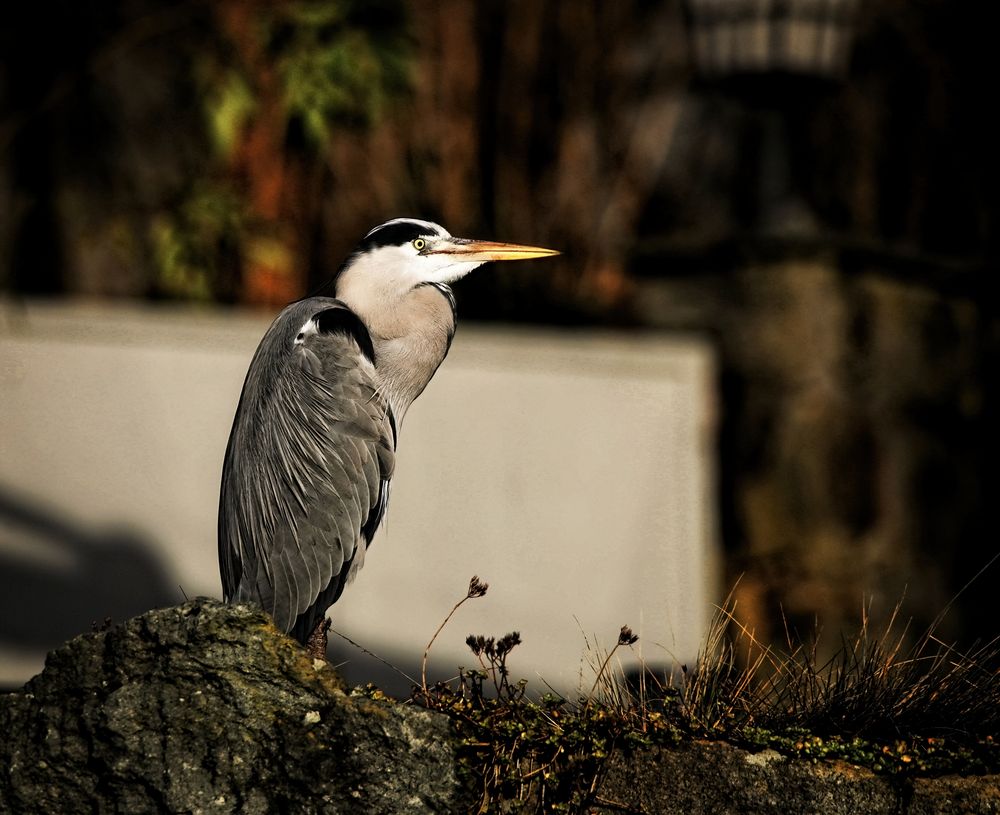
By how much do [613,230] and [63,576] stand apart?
298cm

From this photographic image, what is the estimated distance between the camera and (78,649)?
228cm

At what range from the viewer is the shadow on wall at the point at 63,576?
5.02m

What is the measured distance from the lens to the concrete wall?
5164mm

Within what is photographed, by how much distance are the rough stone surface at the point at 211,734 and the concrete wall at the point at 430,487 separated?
276 centimetres

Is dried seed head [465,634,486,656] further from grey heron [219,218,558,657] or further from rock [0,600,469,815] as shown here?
grey heron [219,218,558,657]

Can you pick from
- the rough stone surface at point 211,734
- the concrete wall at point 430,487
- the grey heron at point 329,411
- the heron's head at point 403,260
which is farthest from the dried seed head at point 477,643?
the concrete wall at point 430,487

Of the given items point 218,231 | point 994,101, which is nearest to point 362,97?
point 218,231

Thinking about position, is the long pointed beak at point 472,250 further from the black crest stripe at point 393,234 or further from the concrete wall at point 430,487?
the concrete wall at point 430,487

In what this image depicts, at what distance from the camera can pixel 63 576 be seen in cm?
511

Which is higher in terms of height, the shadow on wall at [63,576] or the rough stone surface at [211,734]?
the rough stone surface at [211,734]

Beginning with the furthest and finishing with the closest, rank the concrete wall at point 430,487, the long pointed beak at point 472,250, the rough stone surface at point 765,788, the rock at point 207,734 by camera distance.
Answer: the concrete wall at point 430,487, the long pointed beak at point 472,250, the rough stone surface at point 765,788, the rock at point 207,734

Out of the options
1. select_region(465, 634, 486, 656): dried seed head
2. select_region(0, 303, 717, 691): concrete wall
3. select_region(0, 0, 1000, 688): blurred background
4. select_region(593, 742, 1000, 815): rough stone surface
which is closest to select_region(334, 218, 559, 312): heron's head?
select_region(465, 634, 486, 656): dried seed head

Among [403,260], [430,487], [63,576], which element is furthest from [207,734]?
[430,487]

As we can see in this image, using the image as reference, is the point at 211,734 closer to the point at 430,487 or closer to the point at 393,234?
the point at 393,234
